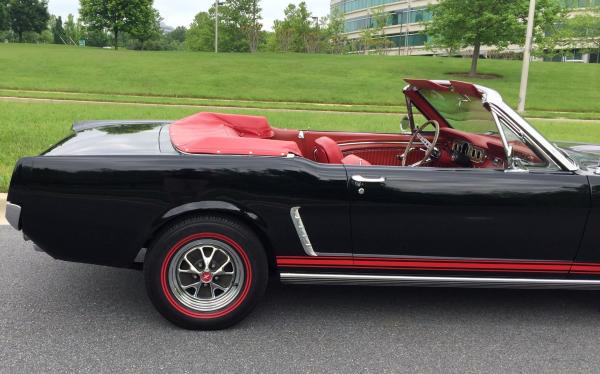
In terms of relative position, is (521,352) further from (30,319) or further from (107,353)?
(30,319)

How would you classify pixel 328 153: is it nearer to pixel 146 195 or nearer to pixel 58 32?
pixel 146 195

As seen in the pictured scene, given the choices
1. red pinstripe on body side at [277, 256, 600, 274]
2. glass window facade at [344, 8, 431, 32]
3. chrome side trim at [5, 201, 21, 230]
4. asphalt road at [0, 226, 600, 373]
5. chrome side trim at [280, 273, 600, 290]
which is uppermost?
glass window facade at [344, 8, 431, 32]

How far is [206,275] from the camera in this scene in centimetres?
296

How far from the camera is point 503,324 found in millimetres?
3203

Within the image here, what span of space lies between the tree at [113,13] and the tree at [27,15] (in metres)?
17.6

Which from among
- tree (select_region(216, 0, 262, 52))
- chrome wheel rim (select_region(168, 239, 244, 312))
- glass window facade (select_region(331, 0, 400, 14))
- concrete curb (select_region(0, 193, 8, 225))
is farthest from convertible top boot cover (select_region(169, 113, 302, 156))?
glass window facade (select_region(331, 0, 400, 14))

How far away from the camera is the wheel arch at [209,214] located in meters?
2.90

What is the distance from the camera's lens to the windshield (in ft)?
11.4

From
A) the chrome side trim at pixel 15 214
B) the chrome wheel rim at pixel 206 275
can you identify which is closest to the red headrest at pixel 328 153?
the chrome wheel rim at pixel 206 275

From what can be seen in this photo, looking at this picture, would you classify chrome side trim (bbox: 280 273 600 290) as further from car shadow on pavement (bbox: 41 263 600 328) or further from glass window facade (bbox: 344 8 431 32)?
glass window facade (bbox: 344 8 431 32)

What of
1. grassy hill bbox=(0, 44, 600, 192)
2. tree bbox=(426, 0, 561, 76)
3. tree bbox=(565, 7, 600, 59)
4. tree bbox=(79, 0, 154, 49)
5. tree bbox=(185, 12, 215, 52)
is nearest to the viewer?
grassy hill bbox=(0, 44, 600, 192)

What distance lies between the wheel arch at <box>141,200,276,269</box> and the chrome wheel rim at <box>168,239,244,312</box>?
16 cm

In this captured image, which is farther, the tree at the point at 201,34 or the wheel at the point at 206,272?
the tree at the point at 201,34

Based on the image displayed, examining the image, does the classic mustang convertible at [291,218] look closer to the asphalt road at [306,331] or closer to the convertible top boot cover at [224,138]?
the convertible top boot cover at [224,138]
